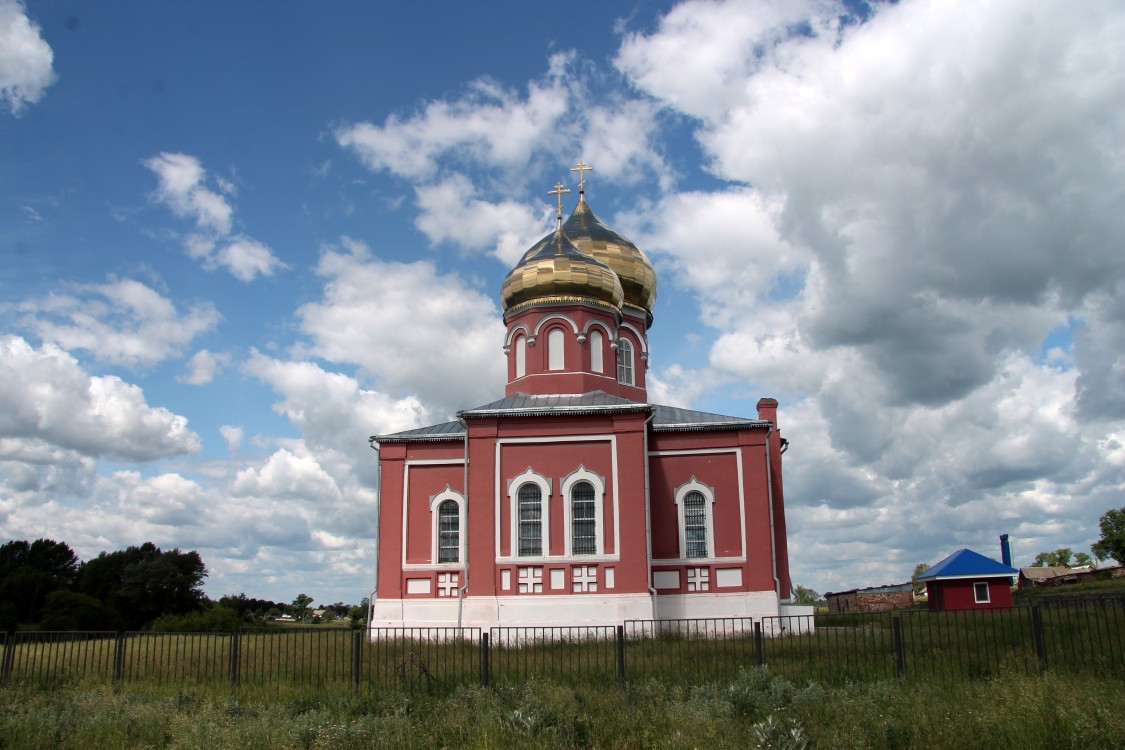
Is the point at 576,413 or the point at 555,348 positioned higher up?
the point at 555,348

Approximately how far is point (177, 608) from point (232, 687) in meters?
39.8

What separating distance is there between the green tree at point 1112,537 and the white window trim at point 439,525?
140ft

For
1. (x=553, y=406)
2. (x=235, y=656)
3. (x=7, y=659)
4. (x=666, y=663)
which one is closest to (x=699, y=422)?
(x=553, y=406)

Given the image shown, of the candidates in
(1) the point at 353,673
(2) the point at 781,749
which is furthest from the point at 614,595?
(2) the point at 781,749

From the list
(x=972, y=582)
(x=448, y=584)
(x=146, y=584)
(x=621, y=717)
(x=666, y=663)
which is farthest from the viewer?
(x=146, y=584)

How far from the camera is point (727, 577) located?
2069 centimetres

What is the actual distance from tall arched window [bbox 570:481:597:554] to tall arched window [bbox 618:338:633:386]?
610cm

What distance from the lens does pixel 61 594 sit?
142 feet

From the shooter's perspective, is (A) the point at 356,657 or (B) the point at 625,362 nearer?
(A) the point at 356,657

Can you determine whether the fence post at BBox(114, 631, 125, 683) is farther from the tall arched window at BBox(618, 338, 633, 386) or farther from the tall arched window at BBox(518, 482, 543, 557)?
the tall arched window at BBox(618, 338, 633, 386)

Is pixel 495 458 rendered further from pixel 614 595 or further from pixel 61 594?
pixel 61 594

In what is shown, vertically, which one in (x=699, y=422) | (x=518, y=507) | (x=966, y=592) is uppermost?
(x=699, y=422)

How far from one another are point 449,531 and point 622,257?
10741mm

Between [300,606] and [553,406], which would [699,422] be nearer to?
[553,406]
